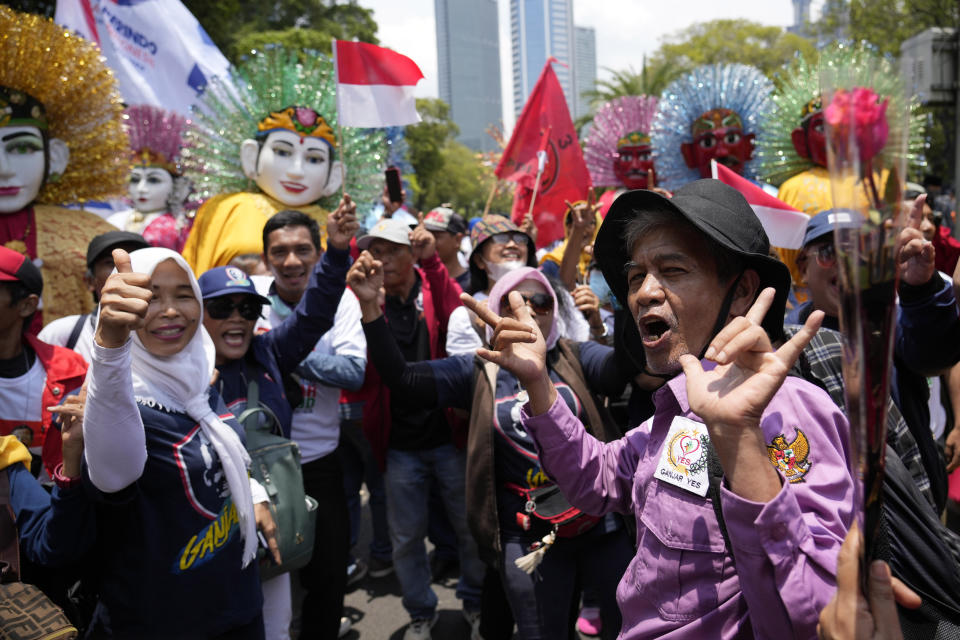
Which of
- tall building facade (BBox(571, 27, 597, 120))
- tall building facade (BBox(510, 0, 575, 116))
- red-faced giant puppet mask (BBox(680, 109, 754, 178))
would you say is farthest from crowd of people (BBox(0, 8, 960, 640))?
→ tall building facade (BBox(571, 27, 597, 120))

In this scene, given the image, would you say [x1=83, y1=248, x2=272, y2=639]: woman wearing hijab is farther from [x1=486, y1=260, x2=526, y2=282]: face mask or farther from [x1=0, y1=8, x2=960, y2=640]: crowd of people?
[x1=486, y1=260, x2=526, y2=282]: face mask

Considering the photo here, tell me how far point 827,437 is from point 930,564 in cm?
31

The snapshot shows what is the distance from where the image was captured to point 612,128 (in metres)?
7.08

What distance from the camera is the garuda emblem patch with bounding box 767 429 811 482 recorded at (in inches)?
49.9

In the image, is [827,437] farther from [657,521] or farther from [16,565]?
[16,565]

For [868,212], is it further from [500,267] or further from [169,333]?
[500,267]

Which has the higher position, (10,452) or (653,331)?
(653,331)

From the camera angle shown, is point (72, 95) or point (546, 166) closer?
point (72, 95)

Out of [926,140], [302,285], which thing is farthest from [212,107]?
[926,140]

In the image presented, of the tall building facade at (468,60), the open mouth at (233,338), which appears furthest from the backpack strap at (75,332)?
the tall building facade at (468,60)

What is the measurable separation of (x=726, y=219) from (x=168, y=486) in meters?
1.80

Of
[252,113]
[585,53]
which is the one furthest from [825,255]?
[585,53]

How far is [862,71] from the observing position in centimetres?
86

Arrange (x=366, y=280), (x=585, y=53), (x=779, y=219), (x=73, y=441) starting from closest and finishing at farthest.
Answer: (x=73, y=441), (x=366, y=280), (x=779, y=219), (x=585, y=53)
